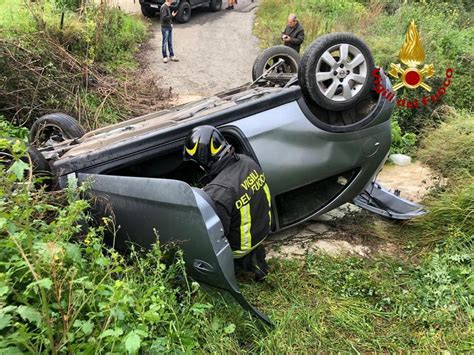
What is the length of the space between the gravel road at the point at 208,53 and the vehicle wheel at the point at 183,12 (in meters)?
0.18

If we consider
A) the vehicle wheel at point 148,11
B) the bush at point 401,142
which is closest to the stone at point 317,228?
the bush at point 401,142

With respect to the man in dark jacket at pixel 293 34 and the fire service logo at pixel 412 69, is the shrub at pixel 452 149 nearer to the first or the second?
the fire service logo at pixel 412 69

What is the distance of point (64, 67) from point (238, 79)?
13.3ft

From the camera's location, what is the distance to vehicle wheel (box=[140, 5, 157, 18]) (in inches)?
523

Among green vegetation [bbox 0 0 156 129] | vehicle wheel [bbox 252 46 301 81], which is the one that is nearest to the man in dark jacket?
green vegetation [bbox 0 0 156 129]

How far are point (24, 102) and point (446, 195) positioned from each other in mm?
5090

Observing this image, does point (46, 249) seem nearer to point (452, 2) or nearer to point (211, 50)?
point (211, 50)

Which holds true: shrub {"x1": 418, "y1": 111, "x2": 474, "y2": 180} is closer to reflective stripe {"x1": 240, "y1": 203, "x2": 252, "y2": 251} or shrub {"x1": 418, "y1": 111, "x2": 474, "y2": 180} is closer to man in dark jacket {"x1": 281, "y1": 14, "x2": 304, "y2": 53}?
reflective stripe {"x1": 240, "y1": 203, "x2": 252, "y2": 251}

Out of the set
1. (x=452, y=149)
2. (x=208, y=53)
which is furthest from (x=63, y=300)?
(x=208, y=53)

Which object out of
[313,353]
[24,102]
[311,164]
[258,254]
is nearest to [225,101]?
[311,164]

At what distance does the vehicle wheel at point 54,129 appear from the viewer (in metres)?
A: 4.16

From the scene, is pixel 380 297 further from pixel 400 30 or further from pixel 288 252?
pixel 400 30

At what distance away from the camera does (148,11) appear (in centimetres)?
1346

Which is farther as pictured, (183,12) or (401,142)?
(183,12)
